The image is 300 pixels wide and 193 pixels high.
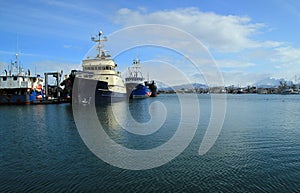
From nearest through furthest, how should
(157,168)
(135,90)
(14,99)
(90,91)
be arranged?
(157,168)
(90,91)
(14,99)
(135,90)

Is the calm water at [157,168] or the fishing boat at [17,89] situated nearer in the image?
the calm water at [157,168]

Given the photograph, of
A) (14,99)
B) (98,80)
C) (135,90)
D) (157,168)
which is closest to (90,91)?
(98,80)

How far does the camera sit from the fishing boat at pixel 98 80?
5492 centimetres

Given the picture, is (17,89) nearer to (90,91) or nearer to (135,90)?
(90,91)

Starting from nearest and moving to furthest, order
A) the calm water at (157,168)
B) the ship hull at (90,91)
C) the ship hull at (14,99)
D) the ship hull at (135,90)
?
1. the calm water at (157,168)
2. the ship hull at (90,91)
3. the ship hull at (14,99)
4. the ship hull at (135,90)

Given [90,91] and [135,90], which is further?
[135,90]

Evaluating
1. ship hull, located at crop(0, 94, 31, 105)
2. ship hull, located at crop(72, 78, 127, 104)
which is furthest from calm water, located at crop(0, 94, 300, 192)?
ship hull, located at crop(0, 94, 31, 105)

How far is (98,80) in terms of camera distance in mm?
56219

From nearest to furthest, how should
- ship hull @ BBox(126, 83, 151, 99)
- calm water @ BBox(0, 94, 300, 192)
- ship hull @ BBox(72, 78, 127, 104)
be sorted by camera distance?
1. calm water @ BBox(0, 94, 300, 192)
2. ship hull @ BBox(72, 78, 127, 104)
3. ship hull @ BBox(126, 83, 151, 99)

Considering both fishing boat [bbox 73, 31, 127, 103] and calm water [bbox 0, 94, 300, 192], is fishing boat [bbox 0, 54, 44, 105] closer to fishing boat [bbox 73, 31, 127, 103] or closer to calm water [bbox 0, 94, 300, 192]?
fishing boat [bbox 73, 31, 127, 103]

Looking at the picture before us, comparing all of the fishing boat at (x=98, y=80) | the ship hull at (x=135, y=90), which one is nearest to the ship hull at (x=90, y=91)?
the fishing boat at (x=98, y=80)

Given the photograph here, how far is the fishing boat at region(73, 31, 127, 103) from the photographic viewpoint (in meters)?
54.9

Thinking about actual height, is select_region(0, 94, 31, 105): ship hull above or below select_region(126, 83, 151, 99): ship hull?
below

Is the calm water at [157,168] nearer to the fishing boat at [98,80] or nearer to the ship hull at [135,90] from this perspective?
the fishing boat at [98,80]
